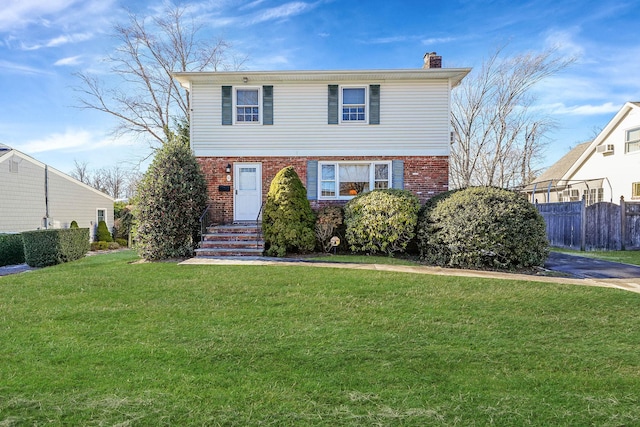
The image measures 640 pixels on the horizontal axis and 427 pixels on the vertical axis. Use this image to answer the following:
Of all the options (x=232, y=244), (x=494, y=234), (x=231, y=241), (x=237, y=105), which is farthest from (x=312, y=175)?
(x=494, y=234)

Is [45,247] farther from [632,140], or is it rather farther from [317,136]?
[632,140]

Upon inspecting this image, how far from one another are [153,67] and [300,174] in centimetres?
1519

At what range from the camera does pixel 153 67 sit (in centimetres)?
2205

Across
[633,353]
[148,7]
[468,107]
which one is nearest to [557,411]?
[633,353]

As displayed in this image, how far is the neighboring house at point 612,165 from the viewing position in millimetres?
17562

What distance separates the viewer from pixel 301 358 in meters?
3.65

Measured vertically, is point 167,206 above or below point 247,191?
below

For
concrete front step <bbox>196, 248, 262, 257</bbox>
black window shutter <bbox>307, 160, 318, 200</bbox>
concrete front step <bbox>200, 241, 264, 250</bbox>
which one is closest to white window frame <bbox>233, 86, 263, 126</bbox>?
black window shutter <bbox>307, 160, 318, 200</bbox>

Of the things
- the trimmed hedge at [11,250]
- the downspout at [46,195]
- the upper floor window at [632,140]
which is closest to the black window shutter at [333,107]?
the trimmed hedge at [11,250]

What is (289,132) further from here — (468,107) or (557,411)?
(468,107)

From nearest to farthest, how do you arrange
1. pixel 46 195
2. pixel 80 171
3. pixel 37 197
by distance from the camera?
1. pixel 37 197
2. pixel 46 195
3. pixel 80 171

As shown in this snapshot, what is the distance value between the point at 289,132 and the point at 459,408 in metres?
10.8

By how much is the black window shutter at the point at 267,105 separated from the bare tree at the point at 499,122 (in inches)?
589

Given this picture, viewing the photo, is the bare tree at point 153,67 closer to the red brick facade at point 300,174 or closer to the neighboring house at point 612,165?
the red brick facade at point 300,174
